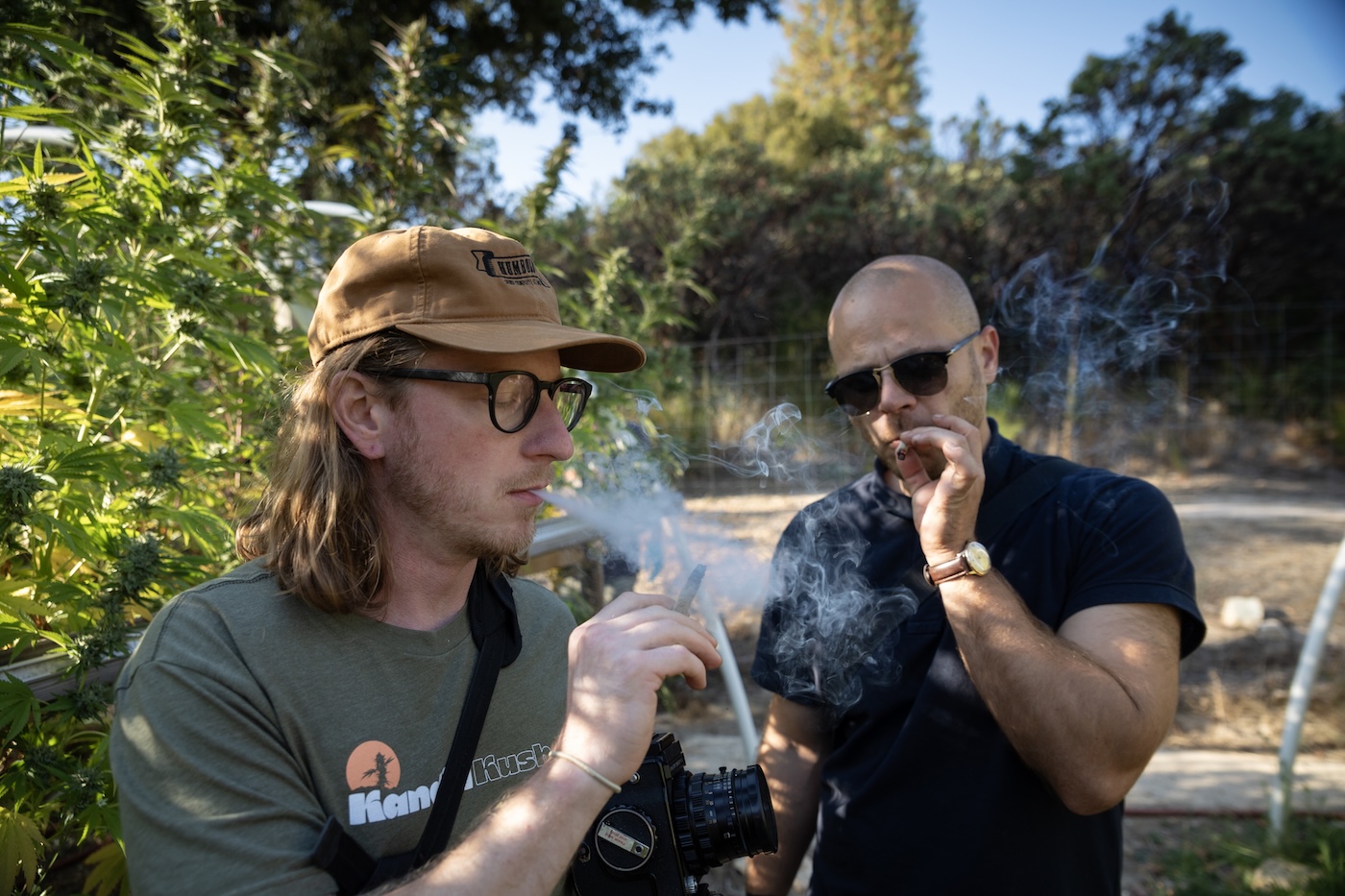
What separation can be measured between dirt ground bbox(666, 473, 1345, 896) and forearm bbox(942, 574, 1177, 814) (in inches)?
40.4

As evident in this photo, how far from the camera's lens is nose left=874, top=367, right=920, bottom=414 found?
2451 mm

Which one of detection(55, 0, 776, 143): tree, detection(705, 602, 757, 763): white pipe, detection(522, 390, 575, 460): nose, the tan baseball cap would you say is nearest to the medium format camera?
detection(522, 390, 575, 460): nose

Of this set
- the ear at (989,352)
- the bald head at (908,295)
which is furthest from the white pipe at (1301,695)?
the bald head at (908,295)

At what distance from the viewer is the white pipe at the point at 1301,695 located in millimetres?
4082

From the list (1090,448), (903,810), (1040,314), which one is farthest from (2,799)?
(1090,448)

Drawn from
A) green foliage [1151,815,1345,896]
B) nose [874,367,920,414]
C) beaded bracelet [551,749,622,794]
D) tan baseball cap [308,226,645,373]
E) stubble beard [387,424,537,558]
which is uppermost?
tan baseball cap [308,226,645,373]

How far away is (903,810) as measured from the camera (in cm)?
212

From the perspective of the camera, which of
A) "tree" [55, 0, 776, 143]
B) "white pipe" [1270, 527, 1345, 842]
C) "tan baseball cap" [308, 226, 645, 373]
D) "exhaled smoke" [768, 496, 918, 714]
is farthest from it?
"tree" [55, 0, 776, 143]

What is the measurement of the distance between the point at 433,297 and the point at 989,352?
1.81 meters

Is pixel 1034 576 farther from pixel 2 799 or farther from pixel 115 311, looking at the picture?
pixel 2 799

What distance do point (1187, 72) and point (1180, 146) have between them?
1.16m

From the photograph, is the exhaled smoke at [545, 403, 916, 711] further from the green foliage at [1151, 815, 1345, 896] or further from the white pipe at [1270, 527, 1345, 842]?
the white pipe at [1270, 527, 1345, 842]

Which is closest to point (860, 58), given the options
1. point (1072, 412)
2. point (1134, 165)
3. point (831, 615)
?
point (1134, 165)

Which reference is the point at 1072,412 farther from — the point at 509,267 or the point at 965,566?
the point at 509,267
